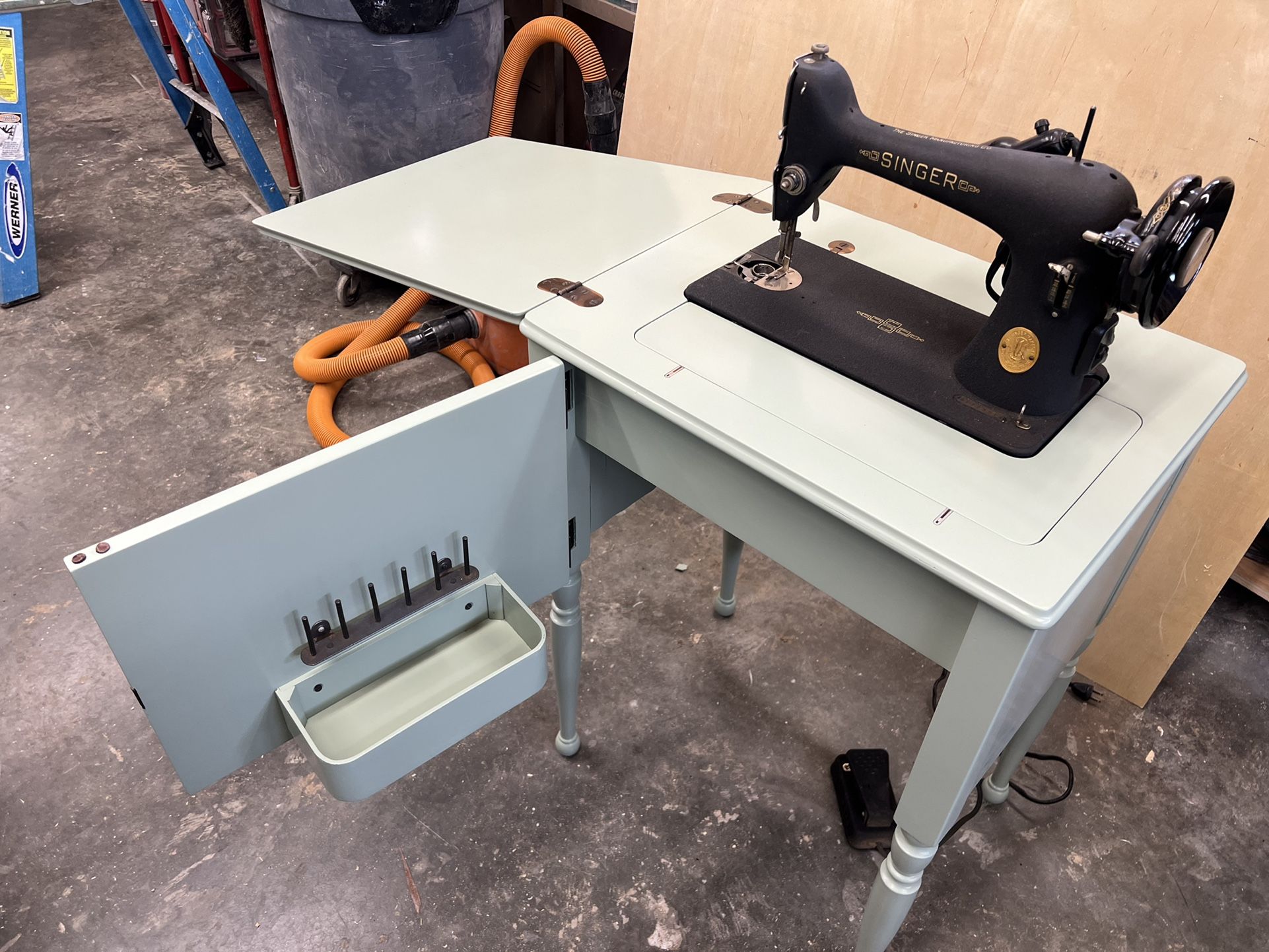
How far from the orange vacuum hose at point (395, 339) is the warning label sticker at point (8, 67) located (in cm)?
122

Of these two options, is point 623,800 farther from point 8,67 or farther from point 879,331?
point 8,67

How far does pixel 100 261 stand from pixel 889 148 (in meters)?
2.78

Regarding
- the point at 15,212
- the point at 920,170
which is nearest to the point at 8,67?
the point at 15,212

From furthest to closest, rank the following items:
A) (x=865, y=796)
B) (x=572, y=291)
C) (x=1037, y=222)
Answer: (x=865, y=796)
(x=572, y=291)
(x=1037, y=222)

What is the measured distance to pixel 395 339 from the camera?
222 centimetres

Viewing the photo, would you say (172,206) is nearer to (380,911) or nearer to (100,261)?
(100,261)

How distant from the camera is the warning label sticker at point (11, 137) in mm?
2611

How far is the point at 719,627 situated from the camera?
187 cm

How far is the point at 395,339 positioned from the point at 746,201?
46.2 inches

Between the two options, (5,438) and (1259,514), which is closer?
(1259,514)

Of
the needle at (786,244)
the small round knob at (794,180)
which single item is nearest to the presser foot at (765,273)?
the needle at (786,244)

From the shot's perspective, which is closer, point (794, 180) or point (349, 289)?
point (794, 180)

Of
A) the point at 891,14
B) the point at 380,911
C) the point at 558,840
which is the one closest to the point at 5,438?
the point at 380,911

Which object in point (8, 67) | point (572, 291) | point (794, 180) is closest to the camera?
point (794, 180)
